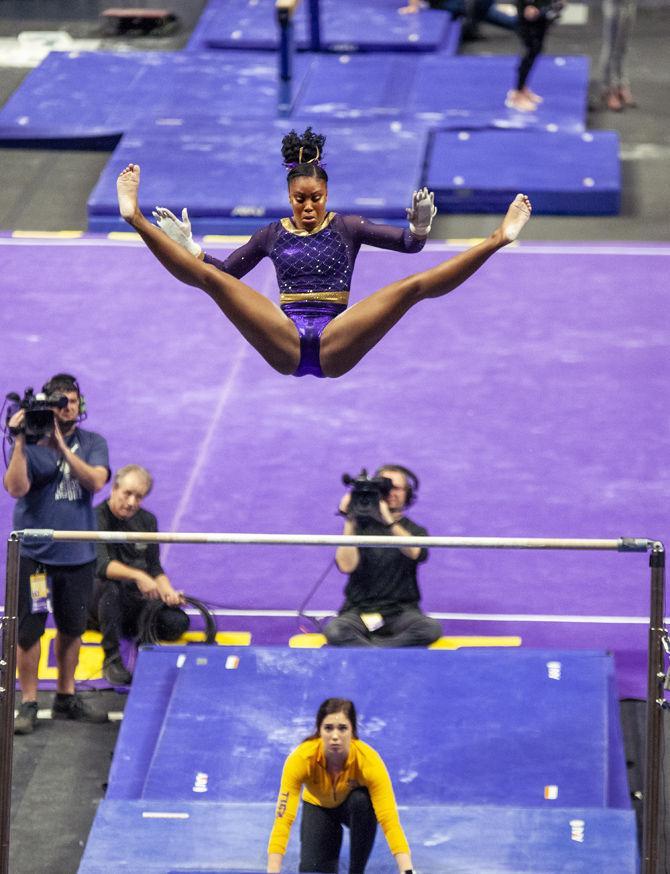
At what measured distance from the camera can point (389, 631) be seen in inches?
328

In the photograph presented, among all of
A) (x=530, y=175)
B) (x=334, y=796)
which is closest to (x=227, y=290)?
(x=334, y=796)

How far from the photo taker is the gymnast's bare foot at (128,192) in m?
5.83

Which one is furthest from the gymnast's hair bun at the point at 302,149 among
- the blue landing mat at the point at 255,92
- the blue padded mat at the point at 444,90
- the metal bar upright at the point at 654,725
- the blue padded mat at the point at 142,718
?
the blue padded mat at the point at 444,90

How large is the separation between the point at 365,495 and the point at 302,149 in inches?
85.3

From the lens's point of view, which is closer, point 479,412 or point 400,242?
point 400,242

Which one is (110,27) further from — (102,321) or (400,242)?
(400,242)

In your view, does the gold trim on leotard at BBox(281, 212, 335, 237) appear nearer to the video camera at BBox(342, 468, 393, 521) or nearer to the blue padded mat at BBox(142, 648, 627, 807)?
the video camera at BBox(342, 468, 393, 521)

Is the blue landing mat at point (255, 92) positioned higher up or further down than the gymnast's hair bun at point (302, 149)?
further down

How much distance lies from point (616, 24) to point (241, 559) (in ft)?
26.0

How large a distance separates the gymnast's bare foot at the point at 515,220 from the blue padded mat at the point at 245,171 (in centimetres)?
635

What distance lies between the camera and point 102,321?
1169cm

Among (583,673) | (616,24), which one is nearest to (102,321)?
(583,673)

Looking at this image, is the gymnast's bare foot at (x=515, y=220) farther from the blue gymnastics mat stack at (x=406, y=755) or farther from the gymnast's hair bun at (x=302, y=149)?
the blue gymnastics mat stack at (x=406, y=755)

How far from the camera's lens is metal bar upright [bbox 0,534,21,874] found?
243 inches
